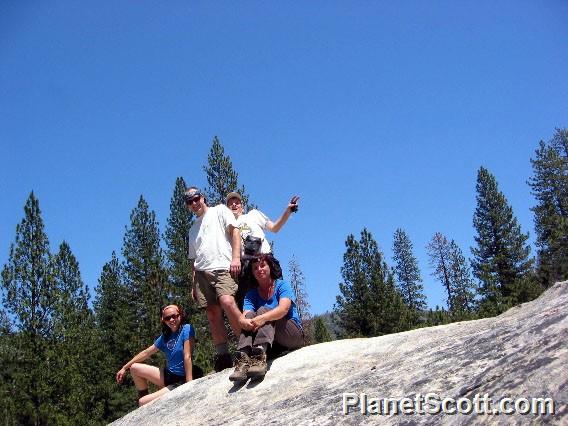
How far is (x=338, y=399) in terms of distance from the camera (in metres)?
2.98

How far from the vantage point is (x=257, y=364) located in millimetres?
3871

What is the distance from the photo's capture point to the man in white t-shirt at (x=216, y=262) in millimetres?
4848

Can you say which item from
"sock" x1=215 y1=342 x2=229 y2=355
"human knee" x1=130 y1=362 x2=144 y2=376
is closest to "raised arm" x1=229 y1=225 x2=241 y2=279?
"sock" x1=215 y1=342 x2=229 y2=355

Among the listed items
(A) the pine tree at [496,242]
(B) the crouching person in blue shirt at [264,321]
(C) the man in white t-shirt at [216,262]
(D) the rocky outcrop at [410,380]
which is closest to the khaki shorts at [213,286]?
(C) the man in white t-shirt at [216,262]

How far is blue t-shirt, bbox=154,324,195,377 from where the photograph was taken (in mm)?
5207

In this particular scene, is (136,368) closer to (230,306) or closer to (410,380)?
(230,306)

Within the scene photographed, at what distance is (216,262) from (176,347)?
1.17 m

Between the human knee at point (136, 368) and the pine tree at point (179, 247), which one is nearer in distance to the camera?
the human knee at point (136, 368)

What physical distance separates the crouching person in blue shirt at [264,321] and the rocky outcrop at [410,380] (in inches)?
6.8

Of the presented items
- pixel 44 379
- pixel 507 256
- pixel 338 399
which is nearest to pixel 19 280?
pixel 44 379

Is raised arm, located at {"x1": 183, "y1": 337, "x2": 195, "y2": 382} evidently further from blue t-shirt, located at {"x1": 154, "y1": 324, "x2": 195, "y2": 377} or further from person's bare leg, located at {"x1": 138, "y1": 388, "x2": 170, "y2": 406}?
person's bare leg, located at {"x1": 138, "y1": 388, "x2": 170, "y2": 406}

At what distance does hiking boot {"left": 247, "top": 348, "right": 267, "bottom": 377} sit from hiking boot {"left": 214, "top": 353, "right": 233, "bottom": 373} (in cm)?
128

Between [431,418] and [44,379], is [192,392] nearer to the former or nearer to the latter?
[431,418]

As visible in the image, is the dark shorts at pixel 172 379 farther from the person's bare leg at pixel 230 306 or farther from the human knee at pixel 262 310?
the human knee at pixel 262 310
